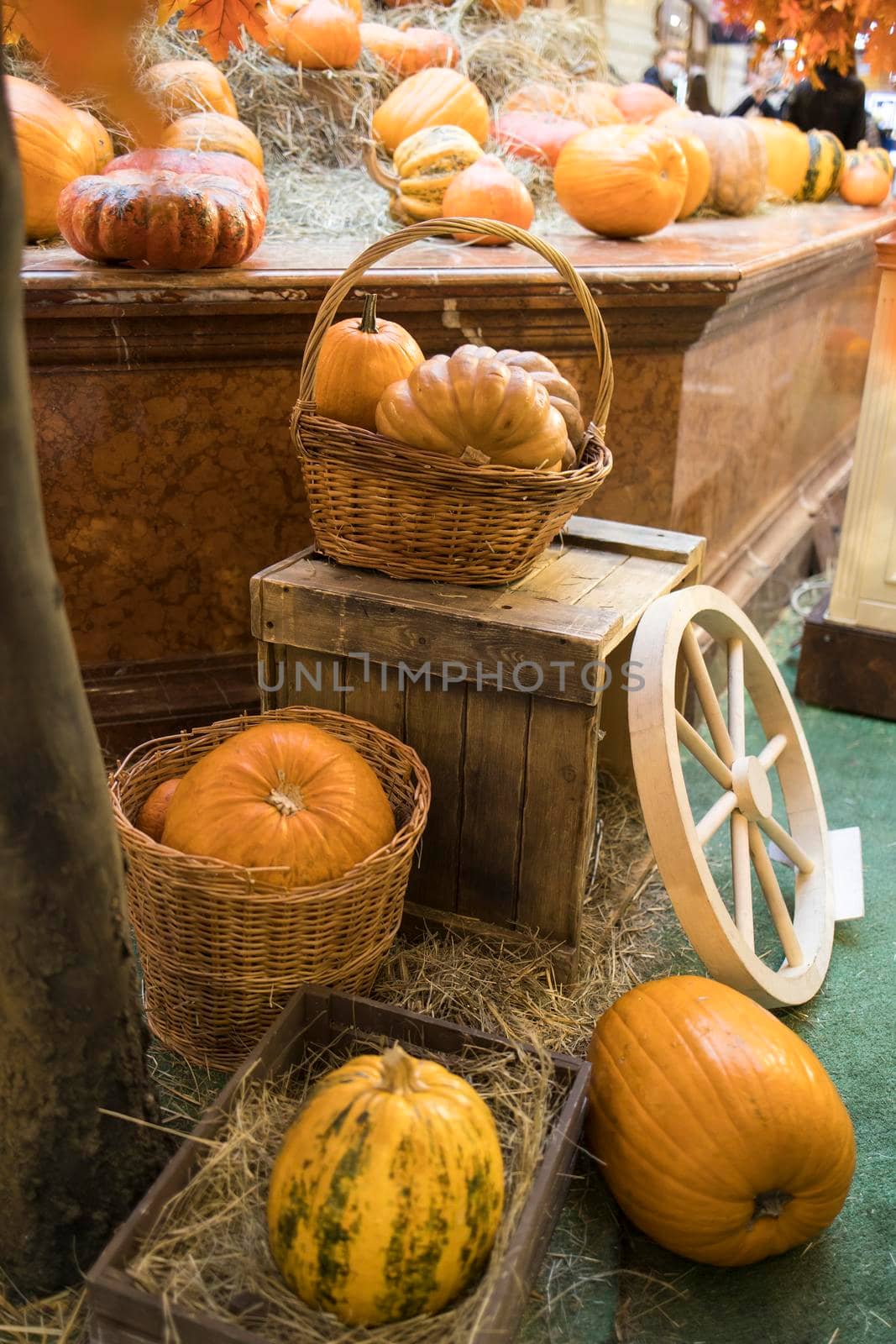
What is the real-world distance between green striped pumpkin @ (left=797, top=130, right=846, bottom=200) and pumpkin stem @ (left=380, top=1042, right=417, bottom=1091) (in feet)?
14.8

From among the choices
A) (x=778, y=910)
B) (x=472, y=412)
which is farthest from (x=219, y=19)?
(x=778, y=910)

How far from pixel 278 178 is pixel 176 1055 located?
2.47 m

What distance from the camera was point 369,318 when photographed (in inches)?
74.5

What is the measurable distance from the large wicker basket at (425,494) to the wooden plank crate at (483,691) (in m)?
0.06

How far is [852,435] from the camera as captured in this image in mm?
4992

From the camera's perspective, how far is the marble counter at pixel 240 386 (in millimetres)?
2205

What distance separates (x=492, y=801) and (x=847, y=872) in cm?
88

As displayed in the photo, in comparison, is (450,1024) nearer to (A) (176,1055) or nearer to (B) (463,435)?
(A) (176,1055)

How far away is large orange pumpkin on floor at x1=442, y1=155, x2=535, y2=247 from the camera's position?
8.86 feet

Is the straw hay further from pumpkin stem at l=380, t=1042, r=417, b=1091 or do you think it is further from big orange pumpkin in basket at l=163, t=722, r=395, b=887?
pumpkin stem at l=380, t=1042, r=417, b=1091

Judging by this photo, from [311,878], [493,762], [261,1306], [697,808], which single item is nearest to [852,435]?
[697,808]

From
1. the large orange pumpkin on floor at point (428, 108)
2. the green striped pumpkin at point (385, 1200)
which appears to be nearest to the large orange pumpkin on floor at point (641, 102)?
the large orange pumpkin on floor at point (428, 108)

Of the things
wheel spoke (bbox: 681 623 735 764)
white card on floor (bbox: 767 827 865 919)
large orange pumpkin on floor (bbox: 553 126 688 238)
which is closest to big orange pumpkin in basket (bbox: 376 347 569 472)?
wheel spoke (bbox: 681 623 735 764)

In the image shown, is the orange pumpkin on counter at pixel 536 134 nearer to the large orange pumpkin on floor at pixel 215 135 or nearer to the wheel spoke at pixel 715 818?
the large orange pumpkin on floor at pixel 215 135
